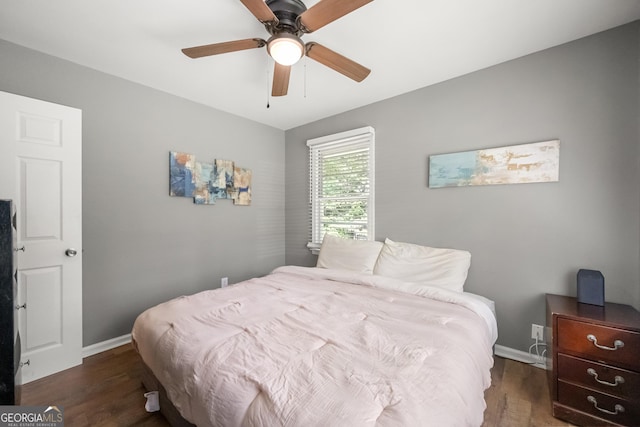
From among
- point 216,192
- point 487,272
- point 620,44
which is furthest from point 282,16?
point 487,272

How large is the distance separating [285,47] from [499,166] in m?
1.95

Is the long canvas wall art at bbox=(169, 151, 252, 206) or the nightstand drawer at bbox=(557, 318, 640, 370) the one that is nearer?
the nightstand drawer at bbox=(557, 318, 640, 370)

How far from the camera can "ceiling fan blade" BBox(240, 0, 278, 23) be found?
1283 millimetres

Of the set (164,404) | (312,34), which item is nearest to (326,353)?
(164,404)

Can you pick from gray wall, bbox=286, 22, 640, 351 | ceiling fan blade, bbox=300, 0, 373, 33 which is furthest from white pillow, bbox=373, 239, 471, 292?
ceiling fan blade, bbox=300, 0, 373, 33

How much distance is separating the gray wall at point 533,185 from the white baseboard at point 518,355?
49 mm

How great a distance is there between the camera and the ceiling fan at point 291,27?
1309 mm

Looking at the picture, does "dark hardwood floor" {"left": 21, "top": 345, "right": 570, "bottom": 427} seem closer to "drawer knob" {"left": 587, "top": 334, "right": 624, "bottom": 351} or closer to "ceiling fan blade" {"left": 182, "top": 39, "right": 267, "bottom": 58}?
"drawer knob" {"left": 587, "top": 334, "right": 624, "bottom": 351}

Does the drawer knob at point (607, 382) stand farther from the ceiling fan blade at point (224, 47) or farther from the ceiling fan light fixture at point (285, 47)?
the ceiling fan blade at point (224, 47)

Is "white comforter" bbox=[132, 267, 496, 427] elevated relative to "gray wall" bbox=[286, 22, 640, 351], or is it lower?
lower

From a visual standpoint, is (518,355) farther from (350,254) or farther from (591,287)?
(350,254)

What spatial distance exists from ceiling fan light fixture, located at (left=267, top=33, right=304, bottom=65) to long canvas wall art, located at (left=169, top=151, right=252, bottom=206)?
5.77ft

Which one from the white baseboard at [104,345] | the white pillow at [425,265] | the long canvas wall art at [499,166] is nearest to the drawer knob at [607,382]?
the white pillow at [425,265]

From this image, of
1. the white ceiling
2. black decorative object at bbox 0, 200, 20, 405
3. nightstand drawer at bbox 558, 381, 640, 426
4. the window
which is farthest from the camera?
the window
